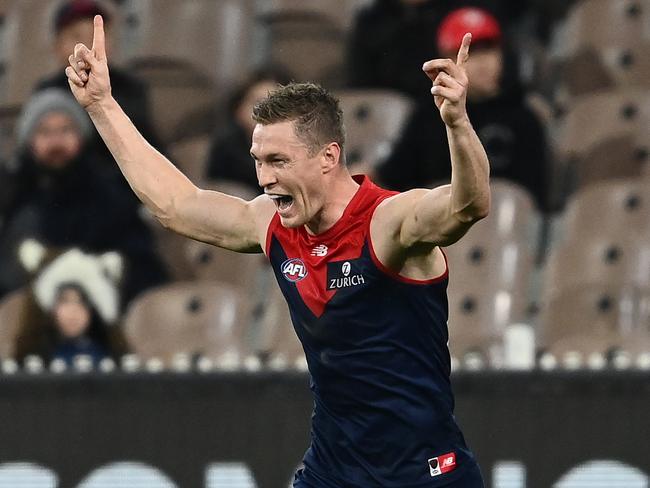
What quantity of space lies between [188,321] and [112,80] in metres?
1.64

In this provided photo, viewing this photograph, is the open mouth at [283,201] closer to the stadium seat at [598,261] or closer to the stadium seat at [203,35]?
the stadium seat at [598,261]

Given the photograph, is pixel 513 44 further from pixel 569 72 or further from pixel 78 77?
pixel 78 77

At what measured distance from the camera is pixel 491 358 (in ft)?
22.7

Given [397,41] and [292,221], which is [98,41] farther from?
[397,41]

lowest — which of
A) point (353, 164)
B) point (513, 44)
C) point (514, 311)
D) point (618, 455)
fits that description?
point (618, 455)

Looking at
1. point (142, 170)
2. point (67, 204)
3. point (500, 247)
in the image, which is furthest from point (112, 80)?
point (142, 170)

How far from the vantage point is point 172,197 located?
188 inches

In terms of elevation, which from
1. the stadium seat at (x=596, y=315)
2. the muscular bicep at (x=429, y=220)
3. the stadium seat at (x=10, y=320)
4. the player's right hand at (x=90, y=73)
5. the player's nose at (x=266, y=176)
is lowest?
the stadium seat at (x=596, y=315)

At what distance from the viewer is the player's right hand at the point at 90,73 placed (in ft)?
15.1

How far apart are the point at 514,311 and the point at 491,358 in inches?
13.1

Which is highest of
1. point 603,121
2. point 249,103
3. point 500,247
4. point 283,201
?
point 249,103

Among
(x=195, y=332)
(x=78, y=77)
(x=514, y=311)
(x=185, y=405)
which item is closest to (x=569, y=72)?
(x=514, y=311)

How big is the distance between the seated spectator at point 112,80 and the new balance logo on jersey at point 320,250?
388 cm

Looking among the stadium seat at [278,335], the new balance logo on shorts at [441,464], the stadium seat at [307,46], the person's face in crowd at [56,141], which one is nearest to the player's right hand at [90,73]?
the new balance logo on shorts at [441,464]
